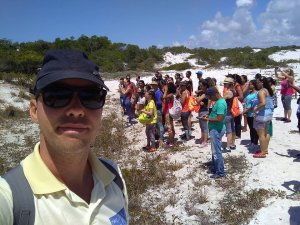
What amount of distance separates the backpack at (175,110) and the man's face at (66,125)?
7.48 m

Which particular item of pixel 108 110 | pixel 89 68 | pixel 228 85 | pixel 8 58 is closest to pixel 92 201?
pixel 89 68

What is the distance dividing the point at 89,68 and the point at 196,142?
26.7 ft

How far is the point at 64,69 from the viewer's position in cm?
149

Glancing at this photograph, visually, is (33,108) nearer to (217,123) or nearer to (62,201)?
(62,201)

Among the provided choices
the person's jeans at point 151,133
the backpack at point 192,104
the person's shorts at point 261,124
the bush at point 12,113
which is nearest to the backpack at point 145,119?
the person's jeans at point 151,133

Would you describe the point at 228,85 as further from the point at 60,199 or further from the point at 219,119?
the point at 60,199

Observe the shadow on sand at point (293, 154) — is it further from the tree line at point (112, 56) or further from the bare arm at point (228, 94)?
the tree line at point (112, 56)

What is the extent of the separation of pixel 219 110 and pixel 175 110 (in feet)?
8.43

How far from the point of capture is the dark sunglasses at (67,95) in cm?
151

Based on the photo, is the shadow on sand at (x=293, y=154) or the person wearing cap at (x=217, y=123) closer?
the person wearing cap at (x=217, y=123)

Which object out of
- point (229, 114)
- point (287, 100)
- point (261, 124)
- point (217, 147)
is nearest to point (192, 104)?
point (229, 114)

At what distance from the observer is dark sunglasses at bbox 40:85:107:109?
151cm

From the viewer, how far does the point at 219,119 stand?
6.52 m

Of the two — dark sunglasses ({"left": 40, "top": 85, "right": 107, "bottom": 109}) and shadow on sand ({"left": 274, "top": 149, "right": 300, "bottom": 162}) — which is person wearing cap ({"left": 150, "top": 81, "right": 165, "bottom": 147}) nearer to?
shadow on sand ({"left": 274, "top": 149, "right": 300, "bottom": 162})
